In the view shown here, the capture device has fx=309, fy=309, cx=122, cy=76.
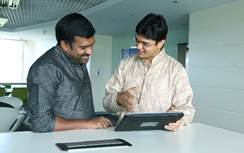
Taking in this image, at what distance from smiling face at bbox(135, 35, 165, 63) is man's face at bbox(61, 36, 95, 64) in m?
0.32

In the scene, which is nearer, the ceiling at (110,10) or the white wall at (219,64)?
the white wall at (219,64)

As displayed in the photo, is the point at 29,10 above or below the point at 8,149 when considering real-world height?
above

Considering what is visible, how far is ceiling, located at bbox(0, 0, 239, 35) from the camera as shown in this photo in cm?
441

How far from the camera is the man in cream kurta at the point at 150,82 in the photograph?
170 centimetres

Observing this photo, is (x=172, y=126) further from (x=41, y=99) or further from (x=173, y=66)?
(x=41, y=99)

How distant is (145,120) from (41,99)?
482 millimetres

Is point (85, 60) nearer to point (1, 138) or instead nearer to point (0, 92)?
point (1, 138)

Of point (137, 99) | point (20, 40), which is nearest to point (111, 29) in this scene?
point (20, 40)

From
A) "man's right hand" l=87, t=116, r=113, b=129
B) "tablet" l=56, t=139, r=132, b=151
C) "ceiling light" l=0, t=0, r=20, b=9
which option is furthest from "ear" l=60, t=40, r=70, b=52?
"ceiling light" l=0, t=0, r=20, b=9

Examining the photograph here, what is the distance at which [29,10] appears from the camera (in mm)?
5832

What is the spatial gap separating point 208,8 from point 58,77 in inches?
137

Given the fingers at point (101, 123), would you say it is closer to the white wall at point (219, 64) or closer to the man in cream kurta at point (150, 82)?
the man in cream kurta at point (150, 82)

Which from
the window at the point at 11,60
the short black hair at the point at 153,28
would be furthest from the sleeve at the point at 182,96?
the window at the point at 11,60

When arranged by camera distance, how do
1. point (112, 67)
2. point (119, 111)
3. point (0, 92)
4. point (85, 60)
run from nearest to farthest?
point (85, 60) < point (119, 111) < point (0, 92) < point (112, 67)
